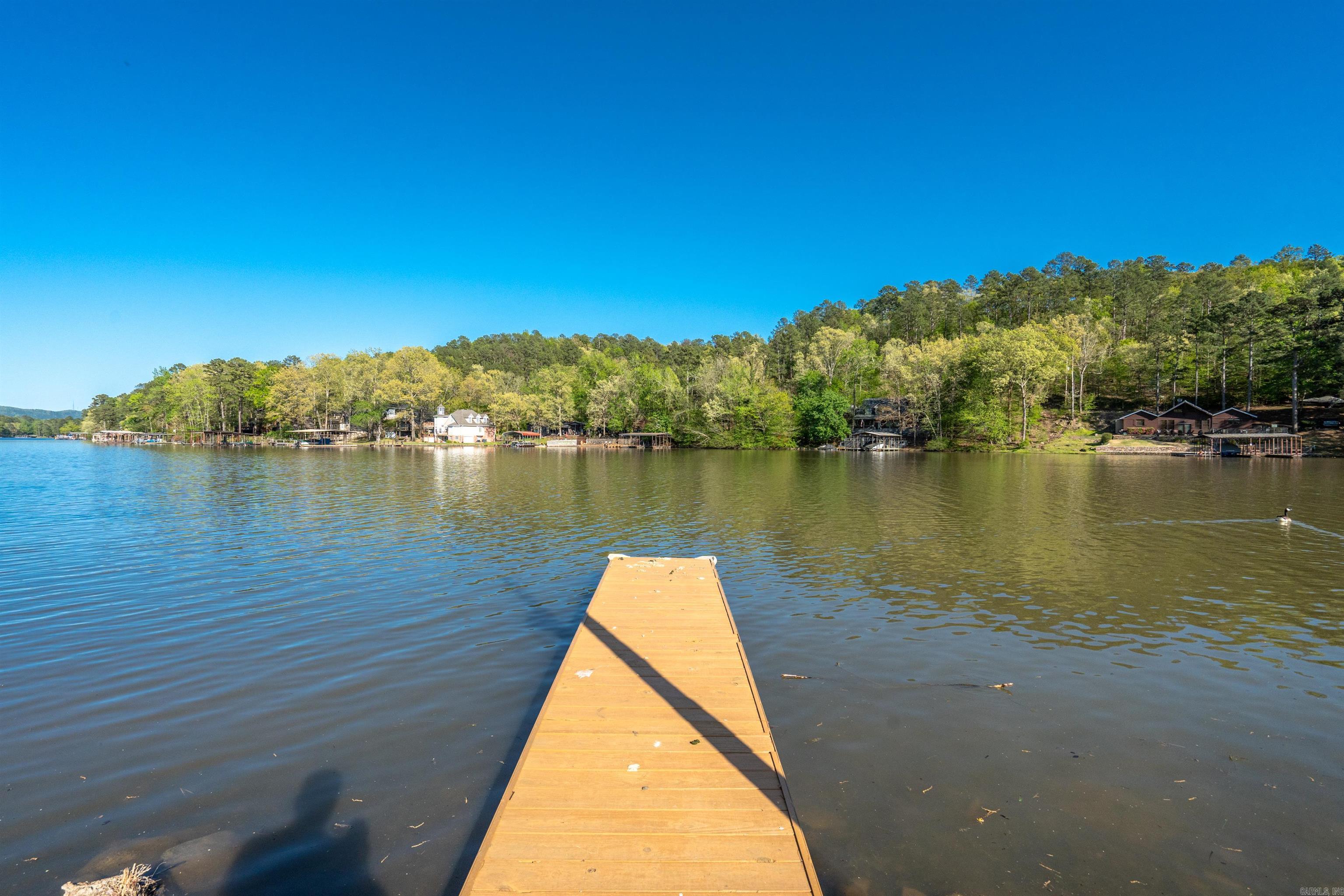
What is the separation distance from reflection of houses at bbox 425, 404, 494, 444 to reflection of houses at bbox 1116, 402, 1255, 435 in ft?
329

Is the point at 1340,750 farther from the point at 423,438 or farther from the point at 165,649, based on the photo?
the point at 423,438

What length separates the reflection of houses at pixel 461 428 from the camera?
4343 inches

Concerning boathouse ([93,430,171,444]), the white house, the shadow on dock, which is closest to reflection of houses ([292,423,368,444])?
the white house

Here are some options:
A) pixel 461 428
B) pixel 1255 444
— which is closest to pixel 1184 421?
pixel 1255 444

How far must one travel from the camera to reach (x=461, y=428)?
11075cm

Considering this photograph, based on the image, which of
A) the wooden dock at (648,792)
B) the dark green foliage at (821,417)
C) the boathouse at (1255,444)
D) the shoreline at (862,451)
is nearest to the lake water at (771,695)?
the wooden dock at (648,792)

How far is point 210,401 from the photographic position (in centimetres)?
12050

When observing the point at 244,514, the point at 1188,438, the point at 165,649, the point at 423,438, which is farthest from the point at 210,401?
the point at 1188,438

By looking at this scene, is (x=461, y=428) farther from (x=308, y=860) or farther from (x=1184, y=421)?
(x=308, y=860)

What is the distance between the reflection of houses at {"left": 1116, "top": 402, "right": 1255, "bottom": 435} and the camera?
70.1 m

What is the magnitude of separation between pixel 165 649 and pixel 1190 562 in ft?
76.5

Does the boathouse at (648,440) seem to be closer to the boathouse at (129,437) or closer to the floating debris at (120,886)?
the floating debris at (120,886)

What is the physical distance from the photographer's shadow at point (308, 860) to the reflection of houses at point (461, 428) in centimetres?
10961

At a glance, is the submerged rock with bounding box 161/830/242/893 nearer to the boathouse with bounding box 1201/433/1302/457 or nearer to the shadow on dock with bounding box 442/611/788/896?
the shadow on dock with bounding box 442/611/788/896
